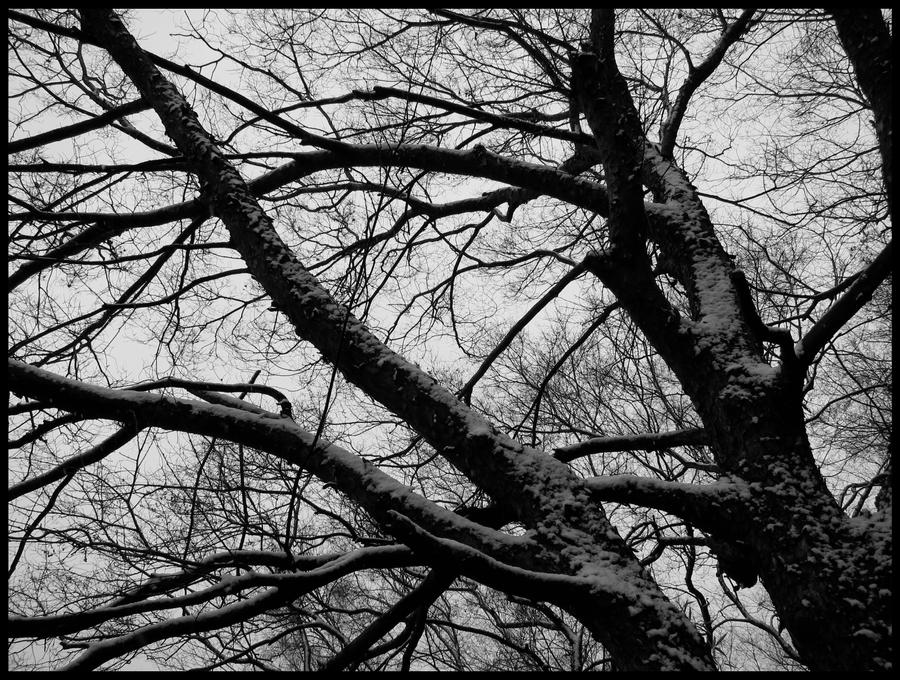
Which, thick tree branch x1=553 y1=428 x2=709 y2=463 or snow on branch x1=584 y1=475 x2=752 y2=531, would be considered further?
thick tree branch x1=553 y1=428 x2=709 y2=463

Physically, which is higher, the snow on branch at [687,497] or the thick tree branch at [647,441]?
the thick tree branch at [647,441]

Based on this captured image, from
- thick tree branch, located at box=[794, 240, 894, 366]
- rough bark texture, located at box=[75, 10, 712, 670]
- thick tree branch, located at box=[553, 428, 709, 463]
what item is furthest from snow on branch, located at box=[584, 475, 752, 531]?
thick tree branch, located at box=[794, 240, 894, 366]

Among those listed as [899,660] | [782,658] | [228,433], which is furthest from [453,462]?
[782,658]

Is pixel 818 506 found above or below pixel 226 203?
below

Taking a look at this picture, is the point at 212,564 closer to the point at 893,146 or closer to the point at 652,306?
the point at 652,306

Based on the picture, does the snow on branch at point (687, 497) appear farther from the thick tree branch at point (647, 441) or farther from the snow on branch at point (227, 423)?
the snow on branch at point (227, 423)

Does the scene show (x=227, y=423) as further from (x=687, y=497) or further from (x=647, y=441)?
(x=647, y=441)

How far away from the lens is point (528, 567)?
1869mm

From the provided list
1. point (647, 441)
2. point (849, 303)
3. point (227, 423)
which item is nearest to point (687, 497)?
point (647, 441)

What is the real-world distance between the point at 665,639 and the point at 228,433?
1620mm

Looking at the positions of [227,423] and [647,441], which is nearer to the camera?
[227,423]

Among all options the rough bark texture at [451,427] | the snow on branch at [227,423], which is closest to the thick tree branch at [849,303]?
the rough bark texture at [451,427]

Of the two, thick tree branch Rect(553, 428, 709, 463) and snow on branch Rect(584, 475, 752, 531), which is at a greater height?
thick tree branch Rect(553, 428, 709, 463)

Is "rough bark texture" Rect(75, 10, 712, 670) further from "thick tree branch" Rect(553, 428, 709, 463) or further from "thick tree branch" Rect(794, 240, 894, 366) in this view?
"thick tree branch" Rect(794, 240, 894, 366)
